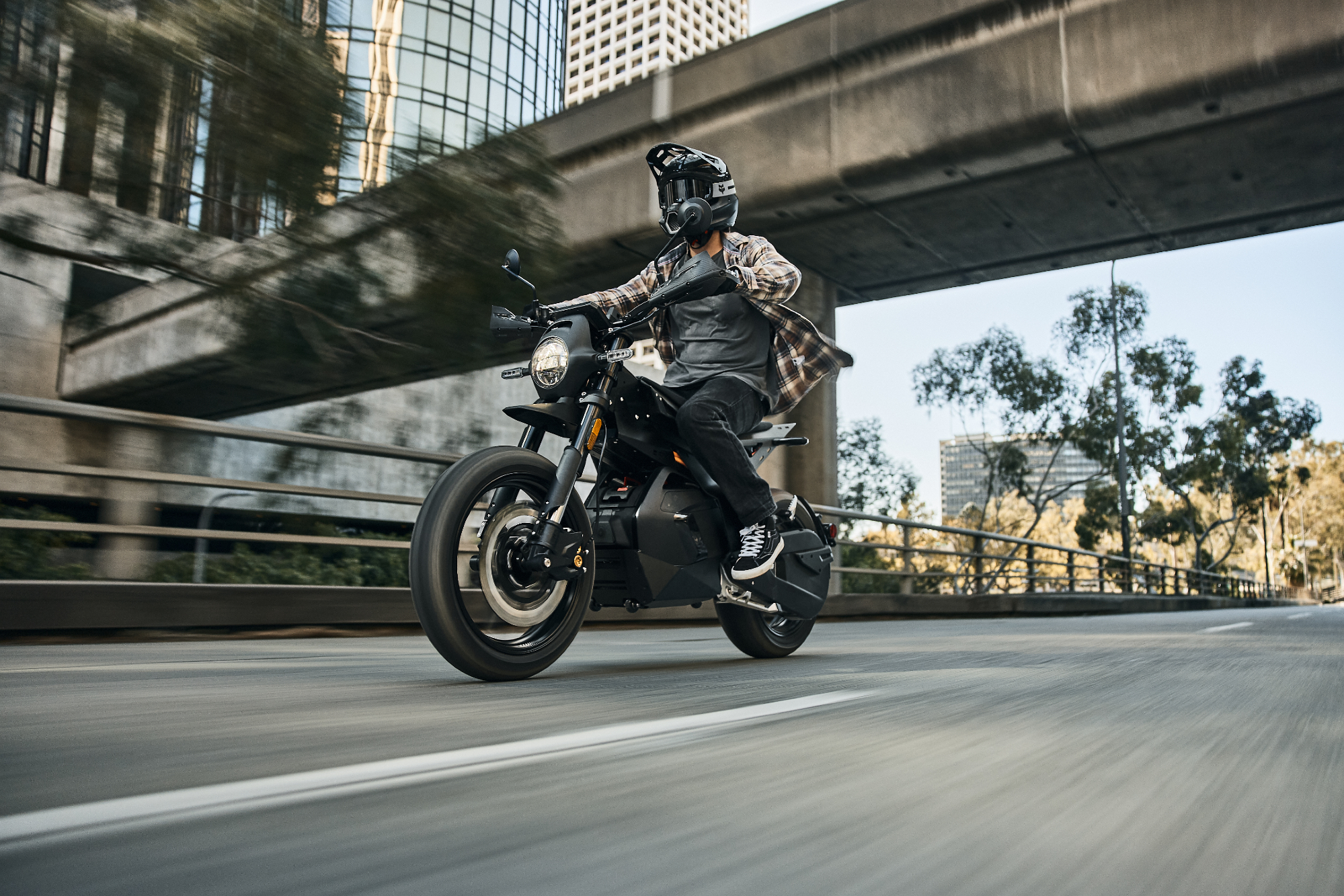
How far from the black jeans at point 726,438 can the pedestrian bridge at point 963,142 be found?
13.1 feet

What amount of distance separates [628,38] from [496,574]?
600 feet

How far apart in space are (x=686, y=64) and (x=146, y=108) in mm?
10099

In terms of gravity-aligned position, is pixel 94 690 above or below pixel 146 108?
below

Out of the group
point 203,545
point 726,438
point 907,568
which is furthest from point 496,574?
point 907,568

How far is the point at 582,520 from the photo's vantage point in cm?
360

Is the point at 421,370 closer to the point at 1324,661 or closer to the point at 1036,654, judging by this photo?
the point at 1036,654

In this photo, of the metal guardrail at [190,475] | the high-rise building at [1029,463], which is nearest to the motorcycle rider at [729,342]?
the metal guardrail at [190,475]

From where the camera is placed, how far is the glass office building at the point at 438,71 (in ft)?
21.0

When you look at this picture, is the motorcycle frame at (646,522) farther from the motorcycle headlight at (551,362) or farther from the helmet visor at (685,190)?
the helmet visor at (685,190)

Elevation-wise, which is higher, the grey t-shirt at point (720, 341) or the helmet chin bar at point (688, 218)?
the helmet chin bar at point (688, 218)

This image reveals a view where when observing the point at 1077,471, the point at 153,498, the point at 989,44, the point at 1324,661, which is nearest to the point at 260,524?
the point at 153,498

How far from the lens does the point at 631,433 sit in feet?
13.0

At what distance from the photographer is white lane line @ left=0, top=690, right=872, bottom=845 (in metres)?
1.36

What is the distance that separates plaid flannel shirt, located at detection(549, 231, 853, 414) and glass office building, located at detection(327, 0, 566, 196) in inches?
108
